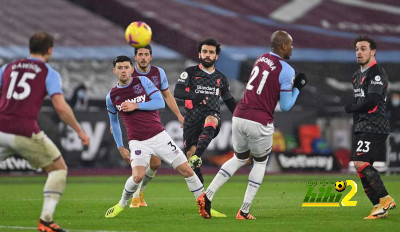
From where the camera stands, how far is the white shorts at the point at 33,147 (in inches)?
330

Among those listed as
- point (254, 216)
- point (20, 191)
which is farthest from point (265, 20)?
point (254, 216)

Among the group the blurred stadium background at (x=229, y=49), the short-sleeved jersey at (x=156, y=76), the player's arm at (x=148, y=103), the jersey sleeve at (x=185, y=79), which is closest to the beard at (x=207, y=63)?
the jersey sleeve at (x=185, y=79)

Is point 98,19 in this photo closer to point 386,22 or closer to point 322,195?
point 386,22

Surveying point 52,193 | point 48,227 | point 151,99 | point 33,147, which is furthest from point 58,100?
point 151,99

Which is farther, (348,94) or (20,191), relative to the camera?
(348,94)

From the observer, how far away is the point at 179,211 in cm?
1192

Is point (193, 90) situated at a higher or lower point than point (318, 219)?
higher

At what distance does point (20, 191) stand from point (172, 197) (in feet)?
11.7

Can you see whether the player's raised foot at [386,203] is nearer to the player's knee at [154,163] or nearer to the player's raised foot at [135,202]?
the player's knee at [154,163]

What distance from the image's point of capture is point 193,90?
515 inches

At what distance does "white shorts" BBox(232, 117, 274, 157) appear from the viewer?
33.5ft

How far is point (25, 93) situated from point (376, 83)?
15.0 ft

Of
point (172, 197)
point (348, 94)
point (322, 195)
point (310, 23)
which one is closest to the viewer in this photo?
point (322, 195)

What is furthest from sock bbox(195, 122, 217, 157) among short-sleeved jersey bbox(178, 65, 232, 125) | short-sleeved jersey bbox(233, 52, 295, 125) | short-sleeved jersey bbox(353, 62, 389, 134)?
short-sleeved jersey bbox(353, 62, 389, 134)
